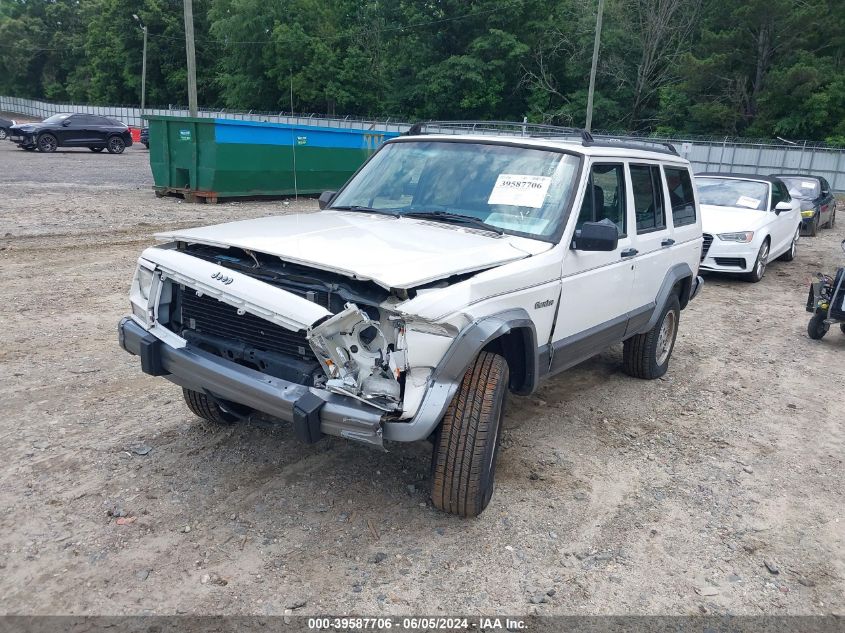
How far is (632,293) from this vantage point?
17.3 feet

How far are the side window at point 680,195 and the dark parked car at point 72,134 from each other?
98.4 feet

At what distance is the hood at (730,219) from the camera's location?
1095cm

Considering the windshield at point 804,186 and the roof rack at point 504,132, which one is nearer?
the roof rack at point 504,132

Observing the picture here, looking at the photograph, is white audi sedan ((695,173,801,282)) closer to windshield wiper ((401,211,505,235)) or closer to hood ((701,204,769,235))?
hood ((701,204,769,235))

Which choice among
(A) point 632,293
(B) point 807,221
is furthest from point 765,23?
(A) point 632,293

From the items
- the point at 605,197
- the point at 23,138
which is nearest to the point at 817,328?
the point at 605,197

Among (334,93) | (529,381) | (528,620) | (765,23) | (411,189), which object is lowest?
(528,620)

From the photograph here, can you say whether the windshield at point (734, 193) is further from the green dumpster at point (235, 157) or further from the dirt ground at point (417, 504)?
the green dumpster at point (235, 157)

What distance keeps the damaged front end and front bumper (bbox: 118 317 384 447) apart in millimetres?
67

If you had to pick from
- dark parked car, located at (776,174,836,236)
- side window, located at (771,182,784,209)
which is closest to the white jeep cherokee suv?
side window, located at (771,182,784,209)

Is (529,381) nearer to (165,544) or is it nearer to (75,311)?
(165,544)

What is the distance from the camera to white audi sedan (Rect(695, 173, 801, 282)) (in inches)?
431

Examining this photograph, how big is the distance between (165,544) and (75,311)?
15.7ft

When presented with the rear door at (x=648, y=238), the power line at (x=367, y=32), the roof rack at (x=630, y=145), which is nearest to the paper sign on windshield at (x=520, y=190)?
the roof rack at (x=630, y=145)
